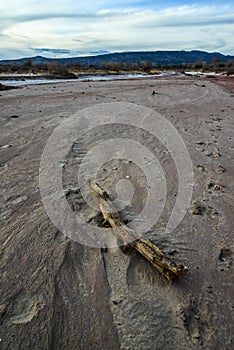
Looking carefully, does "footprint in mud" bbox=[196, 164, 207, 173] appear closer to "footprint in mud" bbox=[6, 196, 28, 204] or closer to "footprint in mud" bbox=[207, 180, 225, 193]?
"footprint in mud" bbox=[207, 180, 225, 193]

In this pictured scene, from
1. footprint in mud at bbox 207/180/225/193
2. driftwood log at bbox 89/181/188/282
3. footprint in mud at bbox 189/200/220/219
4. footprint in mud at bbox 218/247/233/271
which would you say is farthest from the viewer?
footprint in mud at bbox 207/180/225/193

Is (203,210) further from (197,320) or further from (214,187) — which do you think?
(197,320)

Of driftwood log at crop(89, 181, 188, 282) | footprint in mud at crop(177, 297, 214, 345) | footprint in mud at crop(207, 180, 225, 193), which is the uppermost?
driftwood log at crop(89, 181, 188, 282)

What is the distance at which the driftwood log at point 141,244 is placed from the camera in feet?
9.57

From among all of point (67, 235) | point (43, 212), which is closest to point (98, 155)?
point (43, 212)

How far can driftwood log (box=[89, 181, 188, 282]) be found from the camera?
115 inches

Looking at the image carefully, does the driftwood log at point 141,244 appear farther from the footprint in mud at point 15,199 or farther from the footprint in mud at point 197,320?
the footprint in mud at point 15,199

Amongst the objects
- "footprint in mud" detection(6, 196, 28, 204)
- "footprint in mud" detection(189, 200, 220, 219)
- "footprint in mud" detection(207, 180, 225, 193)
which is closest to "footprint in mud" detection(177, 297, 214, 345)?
"footprint in mud" detection(189, 200, 220, 219)

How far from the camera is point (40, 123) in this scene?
27.6ft

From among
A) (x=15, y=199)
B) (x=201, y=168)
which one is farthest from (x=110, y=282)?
(x=201, y=168)

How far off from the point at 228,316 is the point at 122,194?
223cm

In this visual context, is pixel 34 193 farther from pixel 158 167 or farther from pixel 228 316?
pixel 228 316

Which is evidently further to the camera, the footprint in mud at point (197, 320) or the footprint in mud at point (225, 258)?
the footprint in mud at point (225, 258)

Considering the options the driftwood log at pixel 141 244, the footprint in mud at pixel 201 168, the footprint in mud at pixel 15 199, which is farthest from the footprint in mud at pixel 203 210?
the footprint in mud at pixel 15 199
